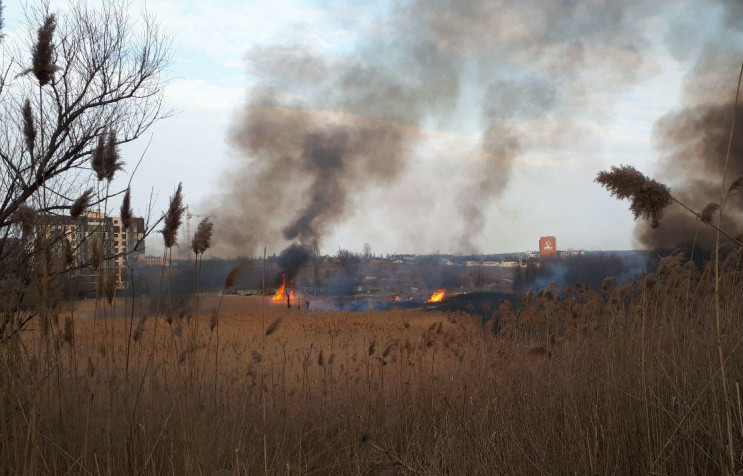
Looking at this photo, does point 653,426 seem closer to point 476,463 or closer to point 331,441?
point 476,463

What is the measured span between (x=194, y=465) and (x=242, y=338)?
1067cm

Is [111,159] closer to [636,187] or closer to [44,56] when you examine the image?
[44,56]

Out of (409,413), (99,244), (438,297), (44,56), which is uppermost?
(44,56)

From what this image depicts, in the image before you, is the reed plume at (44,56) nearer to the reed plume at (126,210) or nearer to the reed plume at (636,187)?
the reed plume at (126,210)

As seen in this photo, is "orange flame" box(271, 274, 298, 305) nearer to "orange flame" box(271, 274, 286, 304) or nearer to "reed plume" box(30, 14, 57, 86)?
"orange flame" box(271, 274, 286, 304)

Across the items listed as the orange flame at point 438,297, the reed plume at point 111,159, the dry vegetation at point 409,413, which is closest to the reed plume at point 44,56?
the reed plume at point 111,159

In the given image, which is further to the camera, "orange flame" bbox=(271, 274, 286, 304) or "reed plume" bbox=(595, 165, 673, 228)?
"orange flame" bbox=(271, 274, 286, 304)

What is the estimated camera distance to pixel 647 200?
2.62 meters

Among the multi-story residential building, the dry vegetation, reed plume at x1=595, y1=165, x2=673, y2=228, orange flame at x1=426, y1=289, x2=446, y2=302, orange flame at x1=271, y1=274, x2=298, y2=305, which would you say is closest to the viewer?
reed plume at x1=595, y1=165, x2=673, y2=228

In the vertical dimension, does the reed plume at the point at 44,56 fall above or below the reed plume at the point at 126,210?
above

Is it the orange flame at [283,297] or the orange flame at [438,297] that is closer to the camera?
the orange flame at [438,297]

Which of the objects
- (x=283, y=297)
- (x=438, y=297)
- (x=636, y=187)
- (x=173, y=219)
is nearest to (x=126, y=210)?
(x=173, y=219)

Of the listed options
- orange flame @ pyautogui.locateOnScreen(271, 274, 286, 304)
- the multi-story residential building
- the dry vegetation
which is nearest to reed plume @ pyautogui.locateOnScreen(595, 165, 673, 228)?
the dry vegetation

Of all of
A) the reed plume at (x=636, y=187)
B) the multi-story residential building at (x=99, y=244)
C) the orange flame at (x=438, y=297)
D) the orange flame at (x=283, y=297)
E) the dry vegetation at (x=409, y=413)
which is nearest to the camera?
the reed plume at (x=636, y=187)
